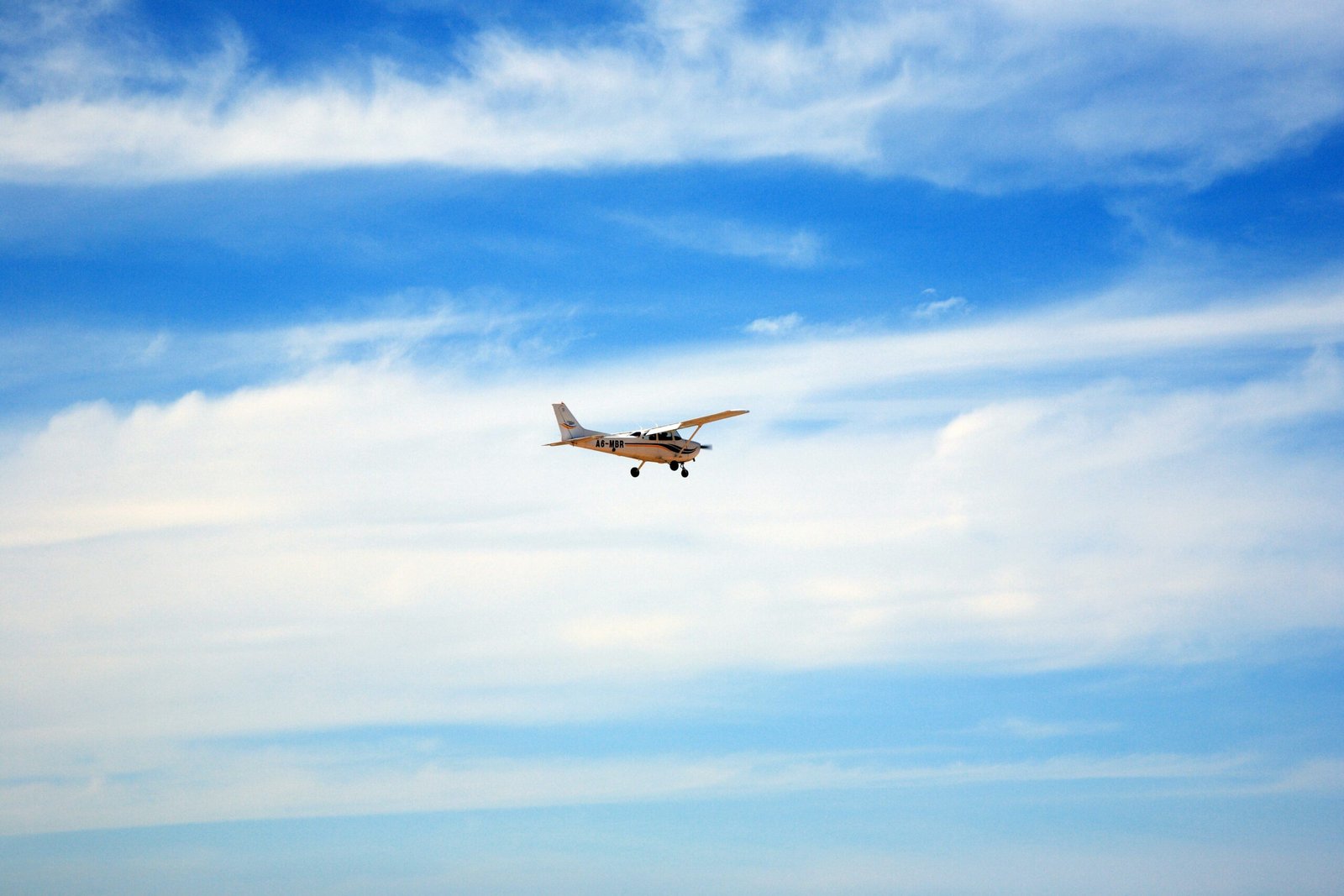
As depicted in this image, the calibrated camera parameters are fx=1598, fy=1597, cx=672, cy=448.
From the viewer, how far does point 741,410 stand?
6309 inches

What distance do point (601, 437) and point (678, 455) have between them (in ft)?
27.3

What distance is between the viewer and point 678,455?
16300 cm

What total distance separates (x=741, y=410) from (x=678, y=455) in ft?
26.9

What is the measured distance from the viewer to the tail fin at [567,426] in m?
166

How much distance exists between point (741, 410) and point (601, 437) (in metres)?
15.2

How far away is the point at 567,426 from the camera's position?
16688 centimetres

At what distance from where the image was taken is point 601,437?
6481 inches

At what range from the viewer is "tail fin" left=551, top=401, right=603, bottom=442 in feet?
545
